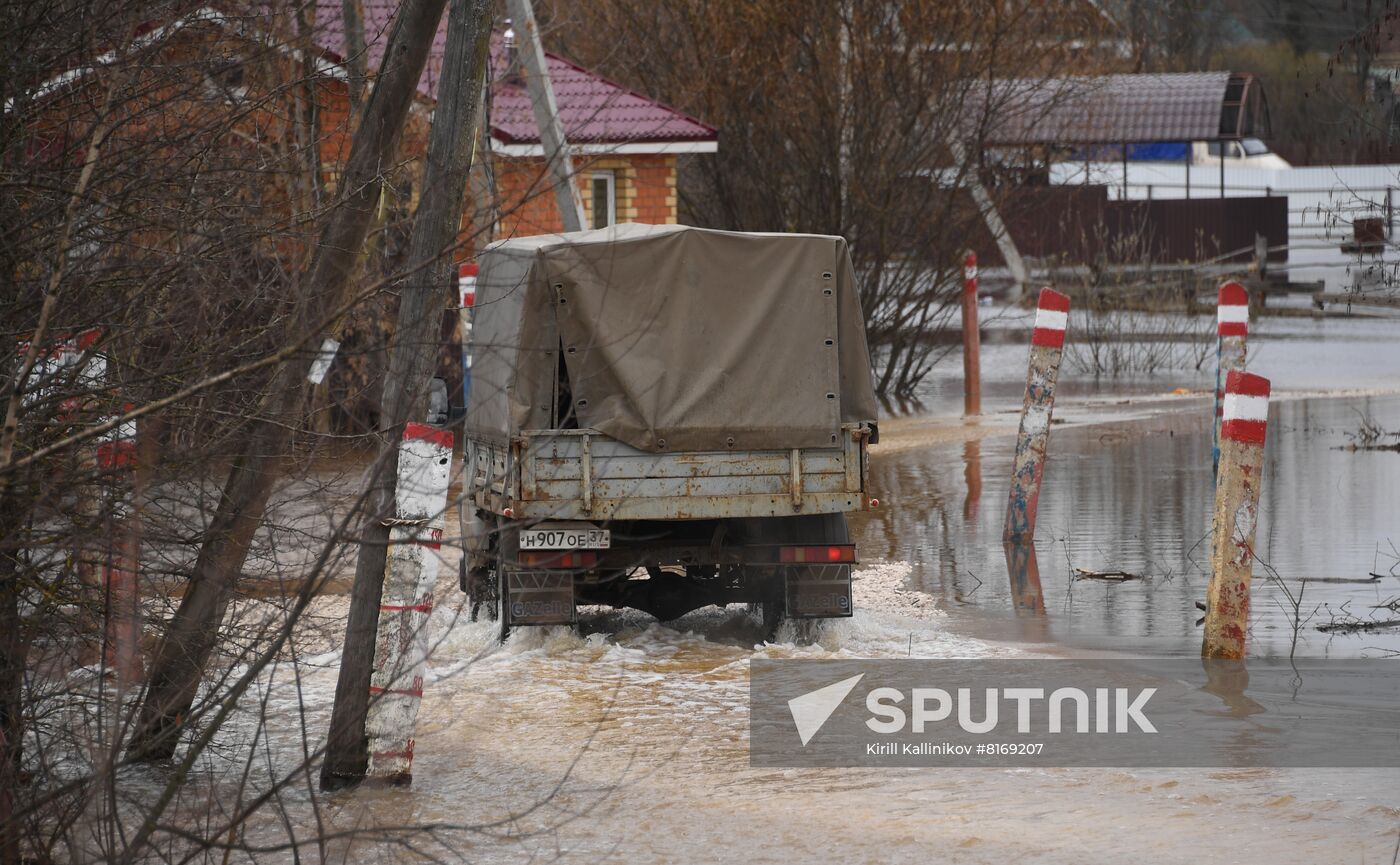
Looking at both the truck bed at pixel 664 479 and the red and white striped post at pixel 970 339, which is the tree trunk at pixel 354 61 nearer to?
the truck bed at pixel 664 479

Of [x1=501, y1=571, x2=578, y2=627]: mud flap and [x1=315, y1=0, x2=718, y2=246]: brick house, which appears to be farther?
[x1=315, y1=0, x2=718, y2=246]: brick house

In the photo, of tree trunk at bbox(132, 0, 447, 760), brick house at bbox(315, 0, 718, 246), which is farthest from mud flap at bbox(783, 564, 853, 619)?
brick house at bbox(315, 0, 718, 246)

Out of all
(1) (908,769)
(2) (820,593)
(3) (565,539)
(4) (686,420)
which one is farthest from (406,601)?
(2) (820,593)

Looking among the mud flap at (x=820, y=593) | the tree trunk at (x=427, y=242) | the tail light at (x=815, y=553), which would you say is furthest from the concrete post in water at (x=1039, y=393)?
the tree trunk at (x=427, y=242)

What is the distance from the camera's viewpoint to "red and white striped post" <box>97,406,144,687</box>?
17.4 ft

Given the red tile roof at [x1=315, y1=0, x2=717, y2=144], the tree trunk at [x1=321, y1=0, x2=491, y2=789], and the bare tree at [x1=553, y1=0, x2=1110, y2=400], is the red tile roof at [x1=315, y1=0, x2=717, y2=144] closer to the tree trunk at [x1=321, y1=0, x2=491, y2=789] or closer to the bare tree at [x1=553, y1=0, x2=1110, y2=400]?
the bare tree at [x1=553, y1=0, x2=1110, y2=400]

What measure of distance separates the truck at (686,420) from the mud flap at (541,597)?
10 mm

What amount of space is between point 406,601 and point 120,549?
1.65 metres

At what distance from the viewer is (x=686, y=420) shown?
9.70m

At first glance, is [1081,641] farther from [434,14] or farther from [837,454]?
[434,14]

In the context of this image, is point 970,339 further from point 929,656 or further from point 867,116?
point 929,656

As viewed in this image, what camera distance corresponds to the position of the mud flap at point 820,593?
960 centimetres

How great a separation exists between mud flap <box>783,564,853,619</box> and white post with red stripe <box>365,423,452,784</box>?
9.64ft

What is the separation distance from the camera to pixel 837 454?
9805mm
